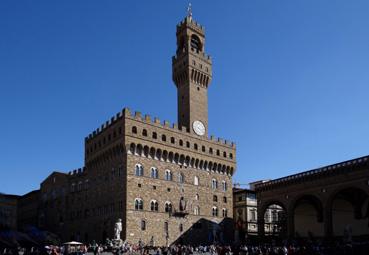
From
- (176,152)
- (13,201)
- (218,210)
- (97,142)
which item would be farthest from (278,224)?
(13,201)

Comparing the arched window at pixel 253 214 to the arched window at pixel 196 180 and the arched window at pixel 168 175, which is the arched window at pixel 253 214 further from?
the arched window at pixel 168 175

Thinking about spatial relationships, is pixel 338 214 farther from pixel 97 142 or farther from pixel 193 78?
pixel 97 142

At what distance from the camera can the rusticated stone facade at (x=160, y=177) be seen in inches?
1937

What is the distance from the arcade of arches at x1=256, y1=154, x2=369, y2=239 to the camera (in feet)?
144

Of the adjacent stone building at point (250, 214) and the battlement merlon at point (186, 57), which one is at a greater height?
the battlement merlon at point (186, 57)

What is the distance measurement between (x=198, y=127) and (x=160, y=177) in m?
9.50

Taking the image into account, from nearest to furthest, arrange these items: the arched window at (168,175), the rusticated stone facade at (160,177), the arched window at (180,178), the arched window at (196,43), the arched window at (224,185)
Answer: the rusticated stone facade at (160,177) < the arched window at (168,175) < the arched window at (180,178) < the arched window at (224,185) < the arched window at (196,43)

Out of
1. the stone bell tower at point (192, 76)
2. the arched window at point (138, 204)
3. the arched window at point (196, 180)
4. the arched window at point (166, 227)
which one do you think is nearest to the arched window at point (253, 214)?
the arched window at point (196, 180)

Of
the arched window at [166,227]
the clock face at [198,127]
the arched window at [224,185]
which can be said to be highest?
the clock face at [198,127]

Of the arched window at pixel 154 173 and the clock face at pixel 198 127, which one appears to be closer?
the arched window at pixel 154 173

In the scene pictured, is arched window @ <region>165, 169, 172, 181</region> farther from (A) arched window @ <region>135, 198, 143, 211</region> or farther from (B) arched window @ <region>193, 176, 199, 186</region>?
(A) arched window @ <region>135, 198, 143, 211</region>

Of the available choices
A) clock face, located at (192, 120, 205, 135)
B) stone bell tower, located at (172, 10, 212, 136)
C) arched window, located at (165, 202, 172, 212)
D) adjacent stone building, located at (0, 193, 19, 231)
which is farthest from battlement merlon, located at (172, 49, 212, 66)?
adjacent stone building, located at (0, 193, 19, 231)

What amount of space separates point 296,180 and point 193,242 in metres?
14.1

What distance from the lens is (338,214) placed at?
51750 millimetres
